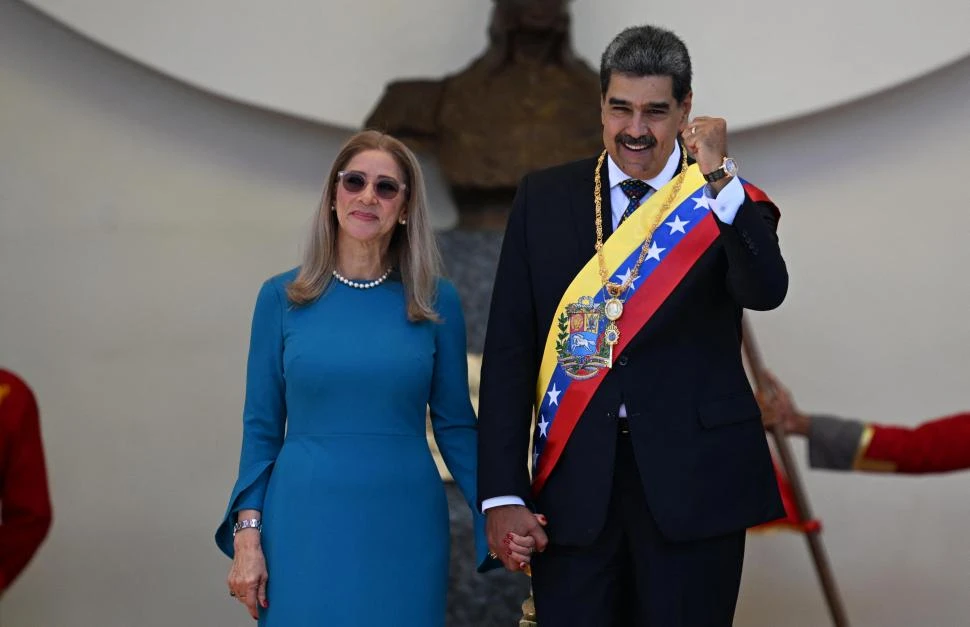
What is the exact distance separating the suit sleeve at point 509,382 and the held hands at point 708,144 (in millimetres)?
385

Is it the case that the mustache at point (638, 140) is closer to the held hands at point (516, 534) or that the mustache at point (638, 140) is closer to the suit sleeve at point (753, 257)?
the suit sleeve at point (753, 257)

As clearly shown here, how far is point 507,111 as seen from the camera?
168 inches

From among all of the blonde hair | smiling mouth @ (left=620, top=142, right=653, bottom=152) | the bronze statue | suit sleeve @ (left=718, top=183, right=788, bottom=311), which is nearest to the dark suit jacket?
suit sleeve @ (left=718, top=183, right=788, bottom=311)

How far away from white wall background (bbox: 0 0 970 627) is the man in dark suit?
7.17 feet

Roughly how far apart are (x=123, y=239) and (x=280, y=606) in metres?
2.27

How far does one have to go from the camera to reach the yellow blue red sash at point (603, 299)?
7.91 feet

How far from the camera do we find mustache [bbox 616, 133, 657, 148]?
2398 millimetres

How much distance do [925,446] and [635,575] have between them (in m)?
1.42

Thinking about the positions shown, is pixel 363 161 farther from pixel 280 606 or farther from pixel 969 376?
pixel 969 376

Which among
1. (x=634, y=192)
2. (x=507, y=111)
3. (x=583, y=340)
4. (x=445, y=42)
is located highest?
(x=445, y=42)

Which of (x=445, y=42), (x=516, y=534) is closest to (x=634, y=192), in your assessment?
(x=516, y=534)

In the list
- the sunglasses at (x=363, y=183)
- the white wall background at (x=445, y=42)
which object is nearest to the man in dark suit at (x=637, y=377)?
the sunglasses at (x=363, y=183)

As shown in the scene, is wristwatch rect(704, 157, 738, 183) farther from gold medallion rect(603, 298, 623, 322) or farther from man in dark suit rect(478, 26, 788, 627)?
gold medallion rect(603, 298, 623, 322)

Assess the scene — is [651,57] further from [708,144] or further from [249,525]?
[249,525]
